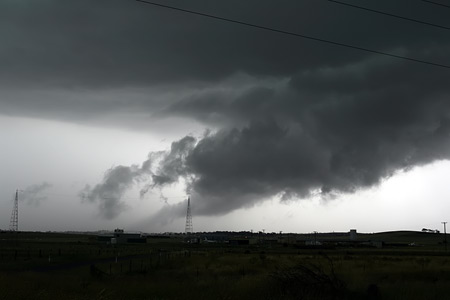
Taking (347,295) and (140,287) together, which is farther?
(140,287)

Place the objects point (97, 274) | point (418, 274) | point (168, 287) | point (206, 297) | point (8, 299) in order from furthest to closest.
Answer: point (418, 274) → point (97, 274) → point (168, 287) → point (206, 297) → point (8, 299)

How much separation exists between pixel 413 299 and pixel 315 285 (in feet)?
14.0

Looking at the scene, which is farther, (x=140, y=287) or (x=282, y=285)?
(x=140, y=287)

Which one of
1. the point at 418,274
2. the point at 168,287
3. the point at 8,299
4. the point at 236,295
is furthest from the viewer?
the point at 418,274

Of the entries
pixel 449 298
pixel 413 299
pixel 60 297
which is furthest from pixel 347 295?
pixel 60 297

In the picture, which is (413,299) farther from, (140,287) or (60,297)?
(60,297)

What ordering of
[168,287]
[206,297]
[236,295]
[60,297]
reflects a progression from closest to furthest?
[60,297]
[206,297]
[236,295]
[168,287]

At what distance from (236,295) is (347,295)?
4824 mm

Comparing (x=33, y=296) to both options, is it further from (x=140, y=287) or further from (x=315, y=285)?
(x=315, y=285)

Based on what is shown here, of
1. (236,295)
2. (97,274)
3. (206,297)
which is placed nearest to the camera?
(206,297)

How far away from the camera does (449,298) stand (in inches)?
824

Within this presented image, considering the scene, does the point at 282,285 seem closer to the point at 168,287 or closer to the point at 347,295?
the point at 347,295

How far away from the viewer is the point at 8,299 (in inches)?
584

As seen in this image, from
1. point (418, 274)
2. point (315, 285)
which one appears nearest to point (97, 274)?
point (315, 285)
